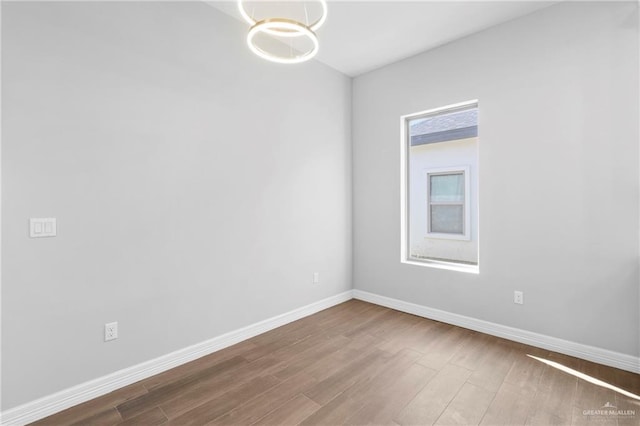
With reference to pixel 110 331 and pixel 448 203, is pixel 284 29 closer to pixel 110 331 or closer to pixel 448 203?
pixel 110 331

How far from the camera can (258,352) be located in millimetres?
2752

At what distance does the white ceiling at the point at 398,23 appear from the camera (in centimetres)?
271

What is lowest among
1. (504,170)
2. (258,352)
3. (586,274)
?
(258,352)

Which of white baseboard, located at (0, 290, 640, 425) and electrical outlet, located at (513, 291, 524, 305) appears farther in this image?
electrical outlet, located at (513, 291, 524, 305)

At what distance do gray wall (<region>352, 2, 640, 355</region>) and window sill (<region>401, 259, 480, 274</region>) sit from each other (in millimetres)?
62

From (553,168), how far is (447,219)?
4.14ft

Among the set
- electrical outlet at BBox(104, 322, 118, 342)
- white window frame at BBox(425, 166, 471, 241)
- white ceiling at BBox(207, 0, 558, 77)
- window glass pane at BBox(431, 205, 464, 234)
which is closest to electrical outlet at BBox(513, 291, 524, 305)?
white window frame at BBox(425, 166, 471, 241)

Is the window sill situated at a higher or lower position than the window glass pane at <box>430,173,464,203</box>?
lower

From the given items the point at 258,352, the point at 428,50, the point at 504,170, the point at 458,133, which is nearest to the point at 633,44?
the point at 504,170

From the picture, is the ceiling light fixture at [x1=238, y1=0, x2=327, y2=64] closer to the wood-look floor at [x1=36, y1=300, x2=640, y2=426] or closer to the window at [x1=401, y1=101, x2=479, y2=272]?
the window at [x1=401, y1=101, x2=479, y2=272]

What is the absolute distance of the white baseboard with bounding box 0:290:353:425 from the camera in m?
1.87

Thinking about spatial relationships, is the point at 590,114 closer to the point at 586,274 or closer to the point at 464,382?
the point at 586,274

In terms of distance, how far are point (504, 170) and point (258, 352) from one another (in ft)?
9.38

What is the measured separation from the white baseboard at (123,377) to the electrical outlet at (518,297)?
2272 mm
